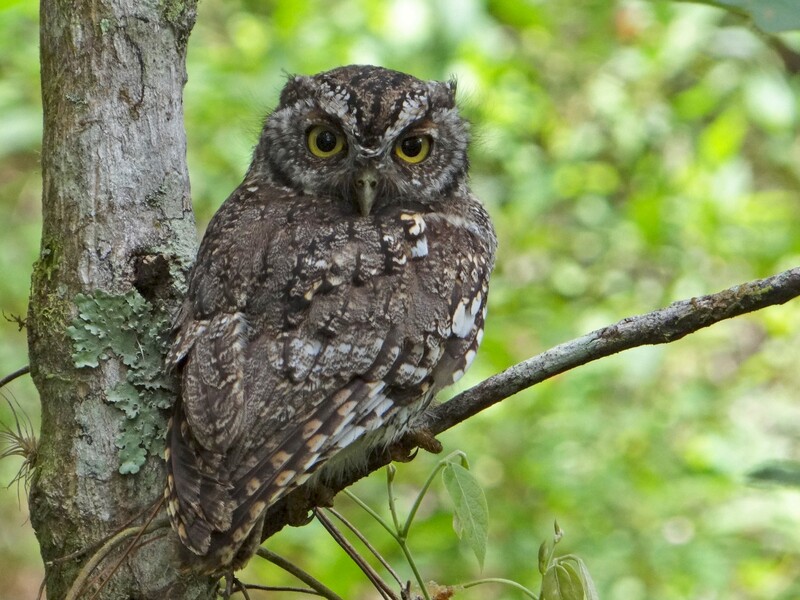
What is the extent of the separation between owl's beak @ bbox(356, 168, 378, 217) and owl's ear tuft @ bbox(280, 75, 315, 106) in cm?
32

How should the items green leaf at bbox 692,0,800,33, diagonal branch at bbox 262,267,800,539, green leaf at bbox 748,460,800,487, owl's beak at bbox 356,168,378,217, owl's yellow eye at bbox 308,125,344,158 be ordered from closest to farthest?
diagonal branch at bbox 262,267,800,539 → green leaf at bbox 692,0,800,33 → green leaf at bbox 748,460,800,487 → owl's beak at bbox 356,168,378,217 → owl's yellow eye at bbox 308,125,344,158

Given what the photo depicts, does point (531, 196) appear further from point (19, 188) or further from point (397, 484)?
point (19, 188)

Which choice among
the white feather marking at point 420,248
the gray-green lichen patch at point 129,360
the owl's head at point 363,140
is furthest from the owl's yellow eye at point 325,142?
the gray-green lichen patch at point 129,360

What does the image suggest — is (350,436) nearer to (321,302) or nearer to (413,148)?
(321,302)

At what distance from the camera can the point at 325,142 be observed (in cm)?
260

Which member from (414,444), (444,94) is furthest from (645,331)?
(444,94)

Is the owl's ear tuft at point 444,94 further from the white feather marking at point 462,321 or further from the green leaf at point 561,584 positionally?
the green leaf at point 561,584

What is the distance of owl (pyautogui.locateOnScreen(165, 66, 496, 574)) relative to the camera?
187 cm

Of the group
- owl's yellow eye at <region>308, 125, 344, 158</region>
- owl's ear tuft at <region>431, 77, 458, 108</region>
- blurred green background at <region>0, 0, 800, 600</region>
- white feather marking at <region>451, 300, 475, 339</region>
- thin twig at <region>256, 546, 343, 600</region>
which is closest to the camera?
thin twig at <region>256, 546, 343, 600</region>

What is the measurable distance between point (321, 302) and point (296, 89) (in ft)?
2.74

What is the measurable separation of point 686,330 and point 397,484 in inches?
116

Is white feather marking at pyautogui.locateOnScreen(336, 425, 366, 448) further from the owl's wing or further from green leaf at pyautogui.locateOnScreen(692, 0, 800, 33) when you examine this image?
green leaf at pyautogui.locateOnScreen(692, 0, 800, 33)

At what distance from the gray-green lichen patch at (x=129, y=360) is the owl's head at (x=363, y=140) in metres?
0.68

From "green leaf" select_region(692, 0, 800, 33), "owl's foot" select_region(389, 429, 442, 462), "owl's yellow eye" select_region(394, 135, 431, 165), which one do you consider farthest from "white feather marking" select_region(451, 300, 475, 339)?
"green leaf" select_region(692, 0, 800, 33)
